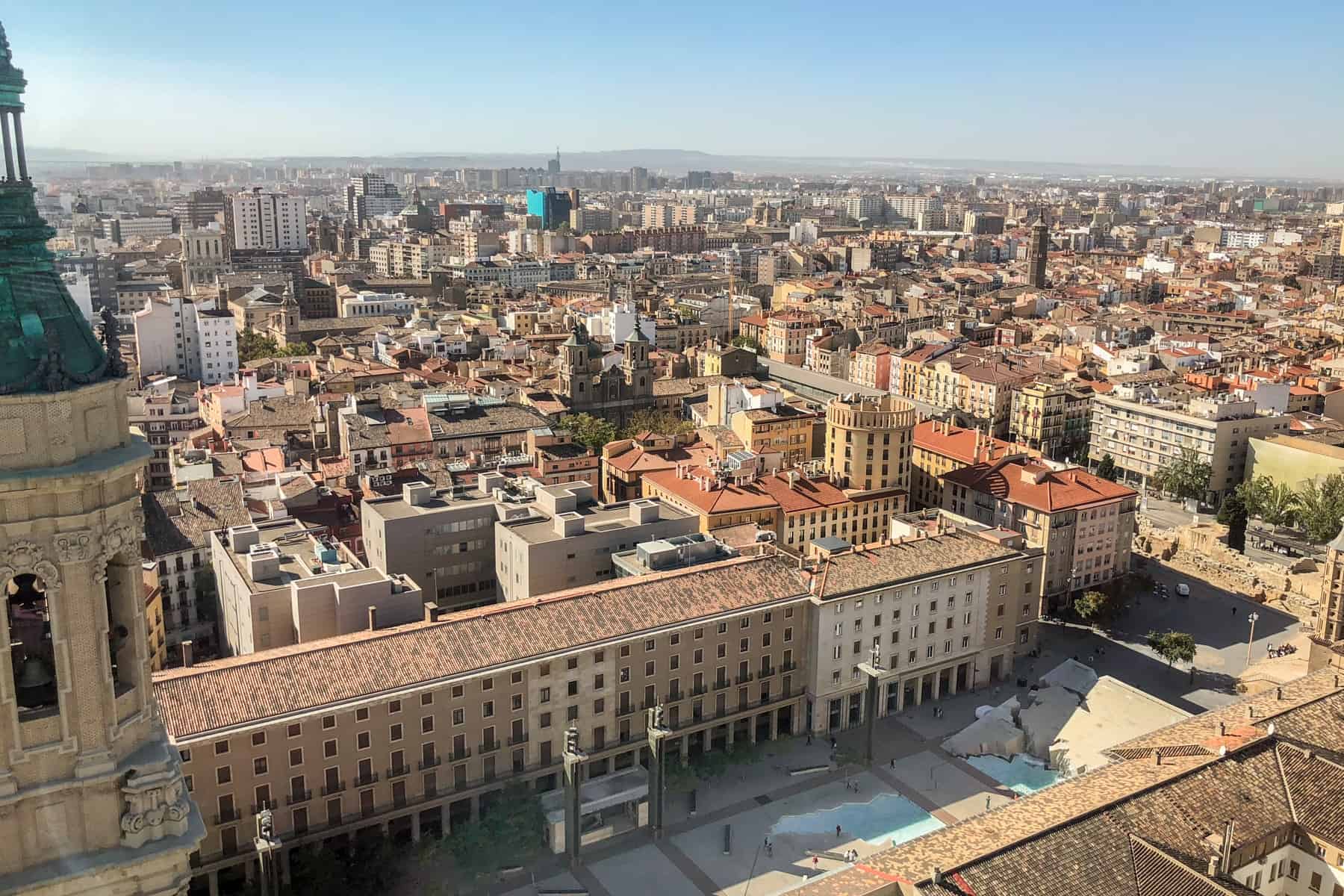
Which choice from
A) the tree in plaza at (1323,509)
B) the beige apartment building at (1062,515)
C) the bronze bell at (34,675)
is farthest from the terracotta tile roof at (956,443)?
the bronze bell at (34,675)

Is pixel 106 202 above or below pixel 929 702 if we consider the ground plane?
above

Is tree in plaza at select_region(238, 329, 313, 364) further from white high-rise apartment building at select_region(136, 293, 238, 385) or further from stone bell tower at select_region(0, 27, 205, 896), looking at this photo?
stone bell tower at select_region(0, 27, 205, 896)

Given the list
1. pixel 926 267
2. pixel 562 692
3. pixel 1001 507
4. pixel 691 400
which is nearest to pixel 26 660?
pixel 562 692

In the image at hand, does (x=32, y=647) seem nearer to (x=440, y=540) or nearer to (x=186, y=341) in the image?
(x=440, y=540)

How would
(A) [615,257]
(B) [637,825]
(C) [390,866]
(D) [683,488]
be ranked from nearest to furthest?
(C) [390,866], (B) [637,825], (D) [683,488], (A) [615,257]

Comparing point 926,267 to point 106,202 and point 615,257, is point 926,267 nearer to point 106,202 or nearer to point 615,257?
point 615,257

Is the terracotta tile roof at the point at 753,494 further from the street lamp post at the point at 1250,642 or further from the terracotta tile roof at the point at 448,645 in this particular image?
the street lamp post at the point at 1250,642

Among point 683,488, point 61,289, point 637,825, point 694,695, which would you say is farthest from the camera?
point 683,488
